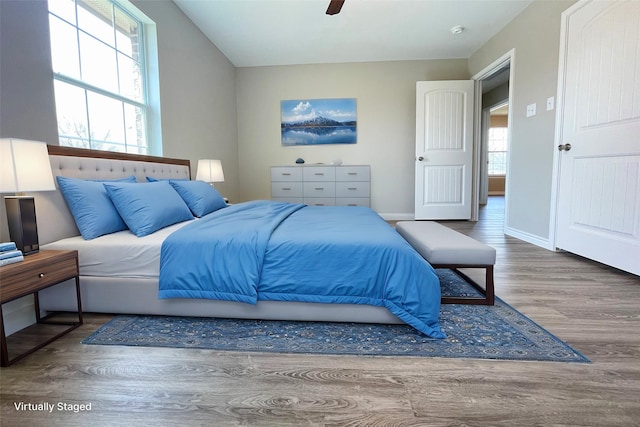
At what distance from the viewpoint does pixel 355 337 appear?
147 cm

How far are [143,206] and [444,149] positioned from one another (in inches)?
169

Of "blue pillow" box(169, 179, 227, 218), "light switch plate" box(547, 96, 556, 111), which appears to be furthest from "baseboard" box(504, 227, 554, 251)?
"blue pillow" box(169, 179, 227, 218)

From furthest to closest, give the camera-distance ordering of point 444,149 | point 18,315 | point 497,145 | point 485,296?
point 497,145
point 444,149
point 485,296
point 18,315

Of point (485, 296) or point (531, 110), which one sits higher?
point (531, 110)

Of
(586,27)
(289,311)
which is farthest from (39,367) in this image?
(586,27)

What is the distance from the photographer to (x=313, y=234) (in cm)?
165

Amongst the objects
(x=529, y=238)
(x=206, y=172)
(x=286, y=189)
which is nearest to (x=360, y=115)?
(x=286, y=189)

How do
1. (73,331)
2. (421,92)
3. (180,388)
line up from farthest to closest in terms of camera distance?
1. (421,92)
2. (73,331)
3. (180,388)

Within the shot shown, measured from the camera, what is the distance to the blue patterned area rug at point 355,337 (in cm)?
134

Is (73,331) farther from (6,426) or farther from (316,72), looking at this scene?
(316,72)

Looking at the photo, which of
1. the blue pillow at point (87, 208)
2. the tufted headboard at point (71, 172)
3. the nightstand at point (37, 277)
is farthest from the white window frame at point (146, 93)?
the nightstand at point (37, 277)

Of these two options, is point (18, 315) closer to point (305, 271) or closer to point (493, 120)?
point (305, 271)

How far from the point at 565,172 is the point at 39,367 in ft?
12.9

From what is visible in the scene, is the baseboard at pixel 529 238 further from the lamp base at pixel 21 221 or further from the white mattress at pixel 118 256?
the lamp base at pixel 21 221
